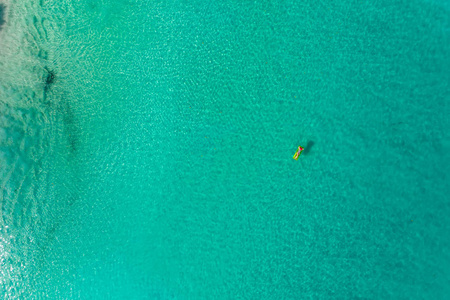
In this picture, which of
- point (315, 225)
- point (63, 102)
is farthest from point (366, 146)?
point (63, 102)

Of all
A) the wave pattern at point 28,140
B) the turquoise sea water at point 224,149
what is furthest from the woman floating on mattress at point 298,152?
the wave pattern at point 28,140

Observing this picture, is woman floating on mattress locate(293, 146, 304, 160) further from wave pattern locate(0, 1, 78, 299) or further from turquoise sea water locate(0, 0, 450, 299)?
wave pattern locate(0, 1, 78, 299)

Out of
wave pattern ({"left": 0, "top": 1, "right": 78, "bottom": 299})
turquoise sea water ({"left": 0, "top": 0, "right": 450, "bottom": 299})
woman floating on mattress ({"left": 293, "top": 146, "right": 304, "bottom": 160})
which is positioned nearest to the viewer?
turquoise sea water ({"left": 0, "top": 0, "right": 450, "bottom": 299})

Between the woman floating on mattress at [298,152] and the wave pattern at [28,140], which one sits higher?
the woman floating on mattress at [298,152]

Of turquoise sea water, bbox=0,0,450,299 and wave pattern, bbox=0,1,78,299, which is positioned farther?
wave pattern, bbox=0,1,78,299

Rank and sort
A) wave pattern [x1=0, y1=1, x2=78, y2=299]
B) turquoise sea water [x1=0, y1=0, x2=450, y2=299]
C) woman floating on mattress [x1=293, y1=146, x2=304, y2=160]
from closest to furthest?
turquoise sea water [x1=0, y1=0, x2=450, y2=299]
woman floating on mattress [x1=293, y1=146, x2=304, y2=160]
wave pattern [x1=0, y1=1, x2=78, y2=299]

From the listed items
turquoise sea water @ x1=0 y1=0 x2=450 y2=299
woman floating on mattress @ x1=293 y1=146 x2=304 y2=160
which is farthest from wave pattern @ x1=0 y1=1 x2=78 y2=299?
woman floating on mattress @ x1=293 y1=146 x2=304 y2=160

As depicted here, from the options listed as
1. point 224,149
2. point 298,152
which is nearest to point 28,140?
point 224,149

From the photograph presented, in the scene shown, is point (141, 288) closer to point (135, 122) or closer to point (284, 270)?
point (284, 270)

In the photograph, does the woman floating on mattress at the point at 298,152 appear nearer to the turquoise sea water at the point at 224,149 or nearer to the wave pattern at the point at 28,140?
the turquoise sea water at the point at 224,149
